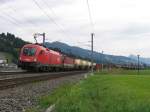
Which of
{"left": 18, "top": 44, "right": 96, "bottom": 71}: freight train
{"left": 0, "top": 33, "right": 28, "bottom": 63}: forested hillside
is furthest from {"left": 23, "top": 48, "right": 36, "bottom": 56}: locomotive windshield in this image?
{"left": 0, "top": 33, "right": 28, "bottom": 63}: forested hillside

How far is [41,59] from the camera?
53.6m

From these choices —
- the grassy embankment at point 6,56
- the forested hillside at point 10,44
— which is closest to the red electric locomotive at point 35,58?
the grassy embankment at point 6,56

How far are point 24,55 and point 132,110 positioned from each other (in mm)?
41051

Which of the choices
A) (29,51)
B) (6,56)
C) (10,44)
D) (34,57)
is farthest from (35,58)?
(10,44)

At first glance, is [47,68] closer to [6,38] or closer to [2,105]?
[2,105]

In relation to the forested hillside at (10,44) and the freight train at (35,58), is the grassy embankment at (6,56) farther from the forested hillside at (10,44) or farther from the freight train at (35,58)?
the freight train at (35,58)

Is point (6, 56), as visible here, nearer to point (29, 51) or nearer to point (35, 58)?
point (29, 51)

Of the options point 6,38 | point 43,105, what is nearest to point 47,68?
point 43,105

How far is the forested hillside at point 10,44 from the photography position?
11869cm

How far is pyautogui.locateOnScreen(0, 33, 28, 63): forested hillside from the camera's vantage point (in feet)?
389

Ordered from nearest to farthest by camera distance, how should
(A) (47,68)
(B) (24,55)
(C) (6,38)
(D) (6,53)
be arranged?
(B) (24,55) < (A) (47,68) < (D) (6,53) < (C) (6,38)

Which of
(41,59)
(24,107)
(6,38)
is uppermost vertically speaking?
(6,38)

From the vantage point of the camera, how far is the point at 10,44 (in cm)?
12588

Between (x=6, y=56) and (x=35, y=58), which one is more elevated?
(x=6, y=56)
